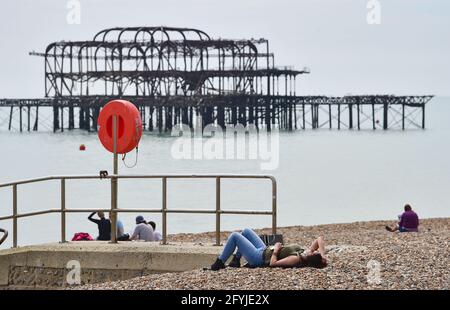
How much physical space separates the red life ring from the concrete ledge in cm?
110

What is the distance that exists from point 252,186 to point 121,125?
3722 centimetres

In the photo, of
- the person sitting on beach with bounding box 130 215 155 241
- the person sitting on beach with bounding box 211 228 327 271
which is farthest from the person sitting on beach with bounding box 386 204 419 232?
the person sitting on beach with bounding box 211 228 327 271

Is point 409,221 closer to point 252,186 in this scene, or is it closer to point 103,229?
point 103,229

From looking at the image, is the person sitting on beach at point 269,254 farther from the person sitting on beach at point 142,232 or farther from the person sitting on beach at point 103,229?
the person sitting on beach at point 103,229

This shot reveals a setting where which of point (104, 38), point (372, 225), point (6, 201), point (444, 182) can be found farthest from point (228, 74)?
point (372, 225)

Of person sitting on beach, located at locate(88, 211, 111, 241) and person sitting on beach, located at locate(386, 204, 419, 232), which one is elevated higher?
person sitting on beach, located at locate(88, 211, 111, 241)

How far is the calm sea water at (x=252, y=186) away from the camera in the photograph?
116 feet

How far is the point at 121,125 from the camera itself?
1184cm

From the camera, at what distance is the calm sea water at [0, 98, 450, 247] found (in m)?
35.4

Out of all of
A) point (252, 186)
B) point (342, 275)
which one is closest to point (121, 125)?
point (342, 275)

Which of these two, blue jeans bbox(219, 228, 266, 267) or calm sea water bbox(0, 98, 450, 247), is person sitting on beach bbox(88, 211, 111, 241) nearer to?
blue jeans bbox(219, 228, 266, 267)

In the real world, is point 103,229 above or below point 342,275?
above
